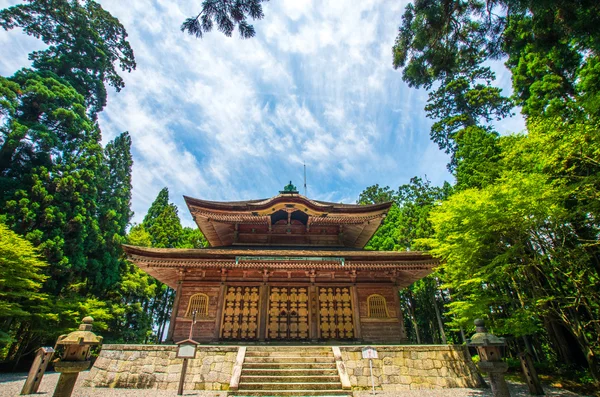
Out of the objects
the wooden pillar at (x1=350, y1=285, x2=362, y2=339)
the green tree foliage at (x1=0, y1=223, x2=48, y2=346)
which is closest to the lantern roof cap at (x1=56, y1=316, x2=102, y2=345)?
the green tree foliage at (x1=0, y1=223, x2=48, y2=346)

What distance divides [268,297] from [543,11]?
1201cm

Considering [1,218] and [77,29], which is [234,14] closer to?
[1,218]

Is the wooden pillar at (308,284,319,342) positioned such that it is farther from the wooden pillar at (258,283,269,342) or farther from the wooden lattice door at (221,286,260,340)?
the wooden lattice door at (221,286,260,340)

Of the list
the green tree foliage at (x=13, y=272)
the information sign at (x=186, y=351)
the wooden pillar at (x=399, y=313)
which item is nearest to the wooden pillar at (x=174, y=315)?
the information sign at (x=186, y=351)

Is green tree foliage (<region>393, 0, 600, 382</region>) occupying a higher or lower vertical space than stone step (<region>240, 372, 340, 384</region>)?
higher

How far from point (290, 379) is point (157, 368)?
13.9 feet

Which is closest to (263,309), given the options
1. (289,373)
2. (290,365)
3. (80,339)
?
(290,365)

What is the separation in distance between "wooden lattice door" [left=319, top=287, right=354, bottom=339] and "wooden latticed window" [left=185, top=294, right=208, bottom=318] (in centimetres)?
501

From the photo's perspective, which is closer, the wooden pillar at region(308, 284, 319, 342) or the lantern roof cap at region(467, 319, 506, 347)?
the lantern roof cap at region(467, 319, 506, 347)

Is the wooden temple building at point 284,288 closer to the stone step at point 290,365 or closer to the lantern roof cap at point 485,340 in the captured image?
the stone step at point 290,365

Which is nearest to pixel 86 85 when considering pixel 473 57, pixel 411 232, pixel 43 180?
pixel 43 180

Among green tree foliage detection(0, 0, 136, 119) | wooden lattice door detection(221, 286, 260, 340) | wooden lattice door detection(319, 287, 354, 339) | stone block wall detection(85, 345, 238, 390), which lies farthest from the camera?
green tree foliage detection(0, 0, 136, 119)

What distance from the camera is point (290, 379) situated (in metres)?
7.56

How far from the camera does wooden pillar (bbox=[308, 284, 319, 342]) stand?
11055mm
